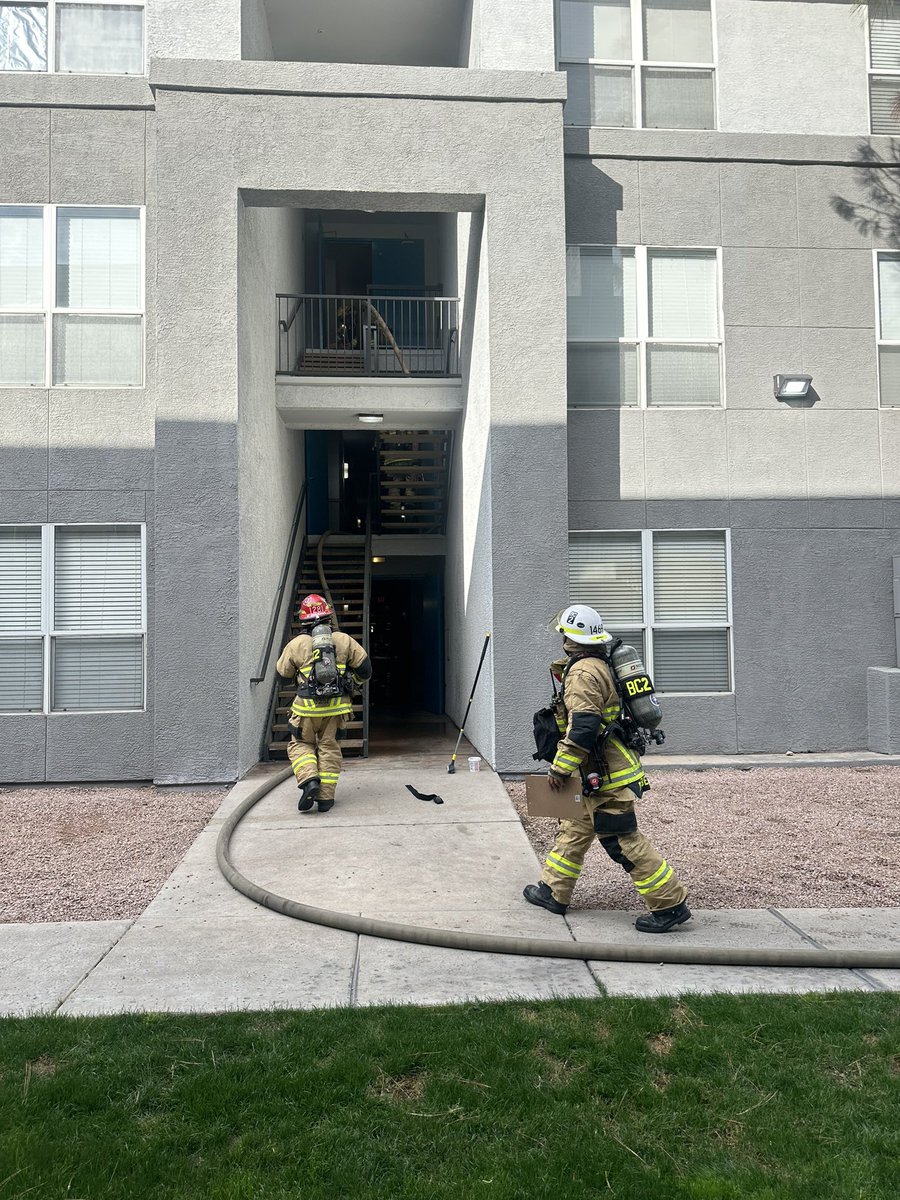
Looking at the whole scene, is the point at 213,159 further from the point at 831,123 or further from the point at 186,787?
the point at 831,123

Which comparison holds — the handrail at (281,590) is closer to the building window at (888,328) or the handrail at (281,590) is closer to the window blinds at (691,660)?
the window blinds at (691,660)

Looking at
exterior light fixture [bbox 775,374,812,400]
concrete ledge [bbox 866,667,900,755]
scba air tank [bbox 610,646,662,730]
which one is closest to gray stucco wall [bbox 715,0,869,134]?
exterior light fixture [bbox 775,374,812,400]

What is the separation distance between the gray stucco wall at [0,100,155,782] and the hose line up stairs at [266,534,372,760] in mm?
1755

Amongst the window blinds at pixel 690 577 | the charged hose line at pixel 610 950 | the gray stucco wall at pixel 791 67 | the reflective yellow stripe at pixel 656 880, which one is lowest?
the charged hose line at pixel 610 950

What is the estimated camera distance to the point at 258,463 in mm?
9664

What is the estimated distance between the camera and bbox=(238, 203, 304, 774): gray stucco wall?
28.9 feet

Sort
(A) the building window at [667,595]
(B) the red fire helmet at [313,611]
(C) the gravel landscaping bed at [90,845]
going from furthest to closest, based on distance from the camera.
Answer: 1. (A) the building window at [667,595]
2. (B) the red fire helmet at [313,611]
3. (C) the gravel landscaping bed at [90,845]

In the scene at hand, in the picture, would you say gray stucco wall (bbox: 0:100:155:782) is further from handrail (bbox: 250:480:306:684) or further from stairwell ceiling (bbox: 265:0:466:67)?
stairwell ceiling (bbox: 265:0:466:67)

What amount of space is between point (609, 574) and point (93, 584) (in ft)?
18.1

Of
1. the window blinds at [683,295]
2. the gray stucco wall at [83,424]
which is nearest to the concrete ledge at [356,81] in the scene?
the gray stucco wall at [83,424]

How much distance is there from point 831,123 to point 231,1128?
37.2 ft

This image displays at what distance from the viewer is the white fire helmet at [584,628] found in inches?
191

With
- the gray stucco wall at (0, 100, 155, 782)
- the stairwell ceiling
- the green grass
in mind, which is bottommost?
the green grass

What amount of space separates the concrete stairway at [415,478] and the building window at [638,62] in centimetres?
466
